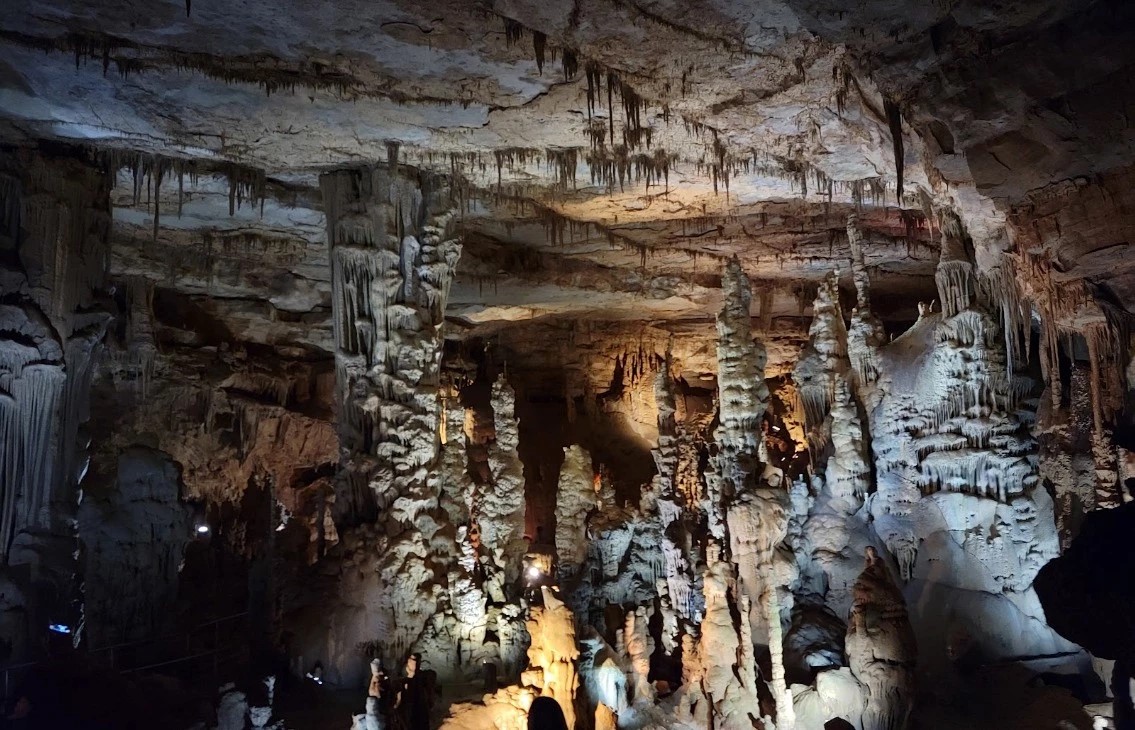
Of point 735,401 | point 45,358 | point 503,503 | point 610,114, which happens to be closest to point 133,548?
point 45,358

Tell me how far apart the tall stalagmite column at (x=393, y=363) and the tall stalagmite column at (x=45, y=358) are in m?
2.73

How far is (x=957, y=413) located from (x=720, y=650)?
4.89 metres

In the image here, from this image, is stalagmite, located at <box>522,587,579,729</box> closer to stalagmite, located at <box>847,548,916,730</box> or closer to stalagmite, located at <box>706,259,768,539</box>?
stalagmite, located at <box>706,259,768,539</box>

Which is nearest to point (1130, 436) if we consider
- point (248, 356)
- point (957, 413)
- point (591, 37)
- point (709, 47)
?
point (957, 413)

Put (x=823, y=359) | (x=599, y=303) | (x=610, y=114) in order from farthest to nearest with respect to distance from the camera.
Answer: (x=599, y=303) < (x=823, y=359) < (x=610, y=114)

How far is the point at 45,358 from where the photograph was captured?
30.2 ft

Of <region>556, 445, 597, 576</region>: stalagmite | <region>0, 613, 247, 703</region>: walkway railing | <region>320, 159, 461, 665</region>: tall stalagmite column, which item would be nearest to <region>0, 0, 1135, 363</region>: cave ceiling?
<region>320, 159, 461, 665</region>: tall stalagmite column

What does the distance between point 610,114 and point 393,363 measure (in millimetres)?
4122

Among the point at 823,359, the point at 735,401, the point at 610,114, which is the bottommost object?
the point at 735,401

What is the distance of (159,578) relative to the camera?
44.2 feet

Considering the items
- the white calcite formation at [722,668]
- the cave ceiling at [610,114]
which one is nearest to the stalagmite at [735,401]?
the cave ceiling at [610,114]

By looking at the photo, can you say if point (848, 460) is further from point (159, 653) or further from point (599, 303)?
point (159, 653)

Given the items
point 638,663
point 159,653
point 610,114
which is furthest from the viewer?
point 159,653

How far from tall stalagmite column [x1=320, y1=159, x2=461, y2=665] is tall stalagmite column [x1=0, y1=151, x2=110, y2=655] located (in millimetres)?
2729
